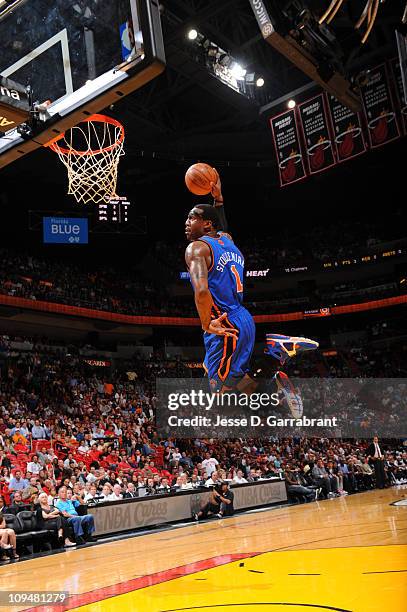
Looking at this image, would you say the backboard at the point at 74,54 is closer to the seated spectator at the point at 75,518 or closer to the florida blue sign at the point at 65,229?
the seated spectator at the point at 75,518

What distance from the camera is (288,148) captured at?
12922 mm

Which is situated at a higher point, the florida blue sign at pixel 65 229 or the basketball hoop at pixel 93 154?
the florida blue sign at pixel 65 229

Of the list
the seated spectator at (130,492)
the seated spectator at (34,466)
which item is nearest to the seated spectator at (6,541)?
the seated spectator at (130,492)

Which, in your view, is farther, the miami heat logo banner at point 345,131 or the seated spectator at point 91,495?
the miami heat logo banner at point 345,131

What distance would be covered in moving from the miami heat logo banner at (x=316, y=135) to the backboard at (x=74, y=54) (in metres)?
9.33

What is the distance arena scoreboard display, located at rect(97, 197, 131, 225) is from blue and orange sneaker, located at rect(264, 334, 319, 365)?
1792cm

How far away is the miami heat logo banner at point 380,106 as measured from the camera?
443 inches

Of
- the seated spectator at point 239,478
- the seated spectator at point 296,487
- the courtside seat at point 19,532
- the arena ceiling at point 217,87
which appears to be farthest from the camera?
A: the seated spectator at point 296,487

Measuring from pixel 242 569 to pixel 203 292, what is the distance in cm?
520

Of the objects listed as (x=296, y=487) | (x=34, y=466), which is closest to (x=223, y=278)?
(x=34, y=466)

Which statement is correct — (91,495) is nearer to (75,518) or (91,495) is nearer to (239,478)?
(75,518)

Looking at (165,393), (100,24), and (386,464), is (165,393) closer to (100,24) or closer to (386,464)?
(386,464)

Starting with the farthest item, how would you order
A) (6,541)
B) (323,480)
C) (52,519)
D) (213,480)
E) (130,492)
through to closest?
(323,480), (213,480), (130,492), (52,519), (6,541)

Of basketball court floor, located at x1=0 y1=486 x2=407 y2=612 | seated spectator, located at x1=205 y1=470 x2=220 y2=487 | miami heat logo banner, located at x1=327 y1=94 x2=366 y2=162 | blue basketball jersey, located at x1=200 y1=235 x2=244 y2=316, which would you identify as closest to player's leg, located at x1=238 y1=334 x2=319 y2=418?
blue basketball jersey, located at x1=200 y1=235 x2=244 y2=316
